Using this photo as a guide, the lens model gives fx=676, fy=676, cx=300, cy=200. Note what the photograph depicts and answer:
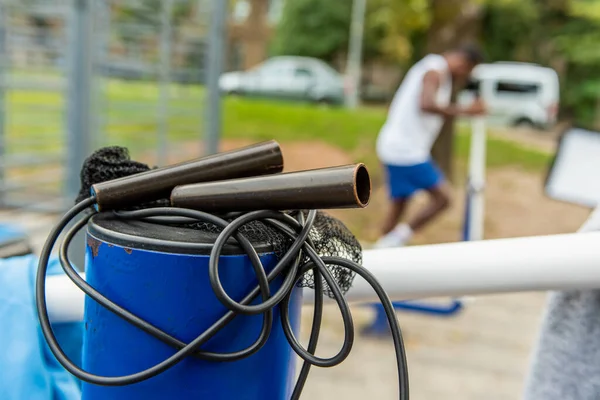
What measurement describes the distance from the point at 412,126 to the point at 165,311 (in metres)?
4.01

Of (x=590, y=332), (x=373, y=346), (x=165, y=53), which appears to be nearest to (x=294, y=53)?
(x=165, y=53)

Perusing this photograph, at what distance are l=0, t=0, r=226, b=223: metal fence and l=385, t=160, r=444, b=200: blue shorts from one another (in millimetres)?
2048

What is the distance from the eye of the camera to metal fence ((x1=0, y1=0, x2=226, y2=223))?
4.41 meters

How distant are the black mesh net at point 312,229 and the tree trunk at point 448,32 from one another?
7499 millimetres

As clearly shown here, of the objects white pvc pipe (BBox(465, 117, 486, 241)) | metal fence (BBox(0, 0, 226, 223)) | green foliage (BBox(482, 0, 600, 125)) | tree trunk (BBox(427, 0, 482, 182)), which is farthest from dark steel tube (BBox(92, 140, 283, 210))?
green foliage (BBox(482, 0, 600, 125))

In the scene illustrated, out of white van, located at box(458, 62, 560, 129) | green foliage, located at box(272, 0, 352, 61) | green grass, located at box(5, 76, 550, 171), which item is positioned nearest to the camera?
green grass, located at box(5, 76, 550, 171)

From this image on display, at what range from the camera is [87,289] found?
0.73 m

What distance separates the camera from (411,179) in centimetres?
458

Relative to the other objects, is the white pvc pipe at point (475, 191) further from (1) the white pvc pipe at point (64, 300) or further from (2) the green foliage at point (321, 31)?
(2) the green foliage at point (321, 31)

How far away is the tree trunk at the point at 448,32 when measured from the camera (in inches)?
324

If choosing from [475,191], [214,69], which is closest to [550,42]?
[214,69]

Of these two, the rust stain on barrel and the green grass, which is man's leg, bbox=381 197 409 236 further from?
the rust stain on barrel

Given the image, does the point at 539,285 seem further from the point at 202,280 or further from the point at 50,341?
the point at 50,341

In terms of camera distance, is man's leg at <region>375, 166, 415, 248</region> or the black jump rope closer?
the black jump rope
